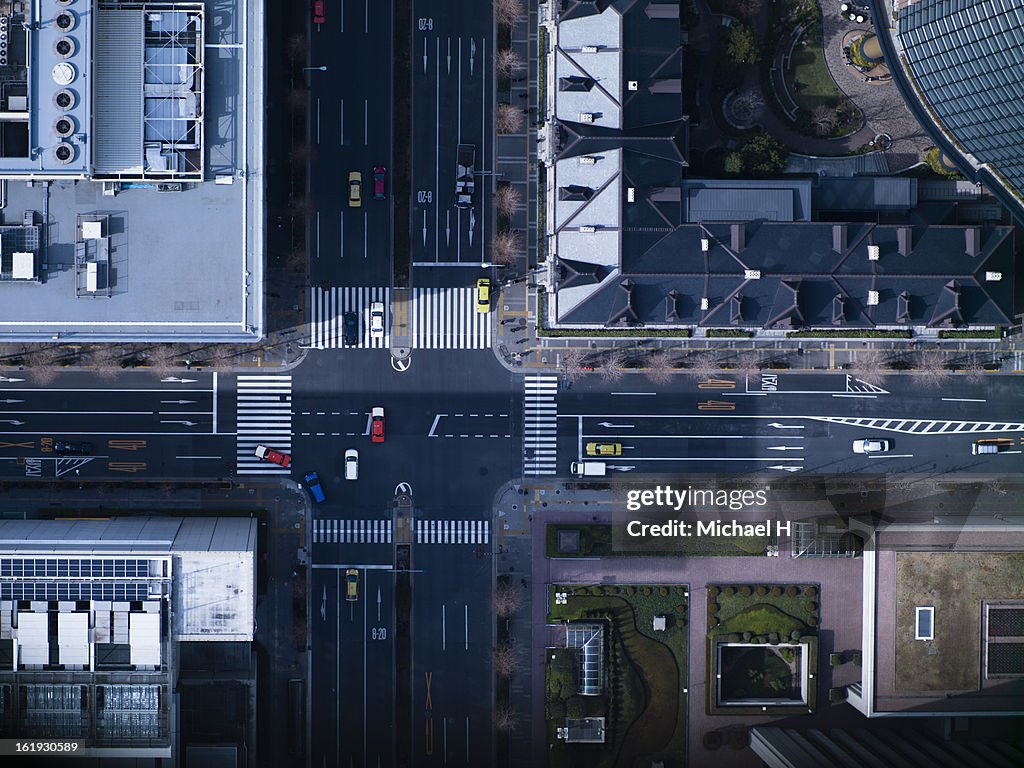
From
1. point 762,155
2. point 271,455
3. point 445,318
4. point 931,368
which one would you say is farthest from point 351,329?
point 931,368

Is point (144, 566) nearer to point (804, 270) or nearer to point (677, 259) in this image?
point (677, 259)

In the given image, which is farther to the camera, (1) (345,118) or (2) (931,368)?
(2) (931,368)

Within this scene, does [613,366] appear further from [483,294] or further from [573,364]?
[483,294]

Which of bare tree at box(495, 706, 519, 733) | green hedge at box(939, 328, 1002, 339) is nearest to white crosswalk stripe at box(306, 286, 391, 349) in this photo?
bare tree at box(495, 706, 519, 733)

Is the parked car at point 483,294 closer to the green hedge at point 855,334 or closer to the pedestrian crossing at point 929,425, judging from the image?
the green hedge at point 855,334

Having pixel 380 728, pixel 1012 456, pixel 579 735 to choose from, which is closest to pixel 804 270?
pixel 1012 456

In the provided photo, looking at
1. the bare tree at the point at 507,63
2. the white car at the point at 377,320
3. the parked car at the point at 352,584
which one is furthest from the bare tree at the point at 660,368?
the parked car at the point at 352,584
